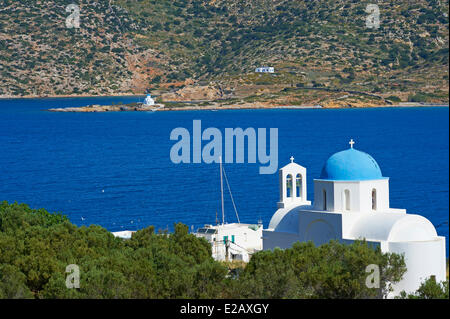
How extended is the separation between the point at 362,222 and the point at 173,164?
2455 inches

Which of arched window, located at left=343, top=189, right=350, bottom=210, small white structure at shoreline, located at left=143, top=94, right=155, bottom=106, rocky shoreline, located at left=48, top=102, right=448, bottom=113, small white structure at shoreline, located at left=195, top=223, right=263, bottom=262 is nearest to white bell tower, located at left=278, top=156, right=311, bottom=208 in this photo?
arched window, located at left=343, top=189, right=350, bottom=210

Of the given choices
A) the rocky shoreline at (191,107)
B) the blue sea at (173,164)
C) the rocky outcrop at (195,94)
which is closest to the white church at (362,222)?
the blue sea at (173,164)

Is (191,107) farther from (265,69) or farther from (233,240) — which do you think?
(233,240)

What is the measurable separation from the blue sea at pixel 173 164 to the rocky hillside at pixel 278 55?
5977mm

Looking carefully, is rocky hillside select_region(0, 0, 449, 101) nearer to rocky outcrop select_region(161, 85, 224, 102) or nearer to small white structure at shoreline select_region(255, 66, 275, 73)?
small white structure at shoreline select_region(255, 66, 275, 73)

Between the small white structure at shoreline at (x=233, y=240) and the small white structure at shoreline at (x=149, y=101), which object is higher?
the small white structure at shoreline at (x=149, y=101)

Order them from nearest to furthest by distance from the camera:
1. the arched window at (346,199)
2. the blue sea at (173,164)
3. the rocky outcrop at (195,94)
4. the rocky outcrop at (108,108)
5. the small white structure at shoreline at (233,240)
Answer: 1. the arched window at (346,199)
2. the small white structure at shoreline at (233,240)
3. the blue sea at (173,164)
4. the rocky outcrop at (108,108)
5. the rocky outcrop at (195,94)

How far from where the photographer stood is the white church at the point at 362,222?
29.1m

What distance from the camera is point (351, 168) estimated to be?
30.9 meters

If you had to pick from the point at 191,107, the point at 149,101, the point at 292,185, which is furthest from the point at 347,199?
the point at 149,101

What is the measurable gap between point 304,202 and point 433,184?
4098 centimetres

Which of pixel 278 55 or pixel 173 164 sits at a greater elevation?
pixel 278 55

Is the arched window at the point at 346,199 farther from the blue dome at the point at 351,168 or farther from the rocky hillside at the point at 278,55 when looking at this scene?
the rocky hillside at the point at 278,55

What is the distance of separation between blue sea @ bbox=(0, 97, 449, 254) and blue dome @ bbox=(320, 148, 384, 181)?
63.3 feet
